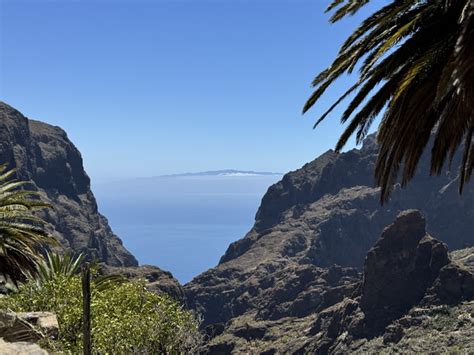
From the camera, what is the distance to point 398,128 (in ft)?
Result: 33.1

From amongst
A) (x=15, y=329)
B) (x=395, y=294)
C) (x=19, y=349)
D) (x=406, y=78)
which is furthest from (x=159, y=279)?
(x=406, y=78)

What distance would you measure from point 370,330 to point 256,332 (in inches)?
1957

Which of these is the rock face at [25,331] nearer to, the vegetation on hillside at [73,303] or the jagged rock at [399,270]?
the vegetation on hillside at [73,303]

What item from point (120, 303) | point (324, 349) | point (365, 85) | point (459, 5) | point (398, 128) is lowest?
point (324, 349)

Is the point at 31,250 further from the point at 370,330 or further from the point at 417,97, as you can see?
the point at 370,330

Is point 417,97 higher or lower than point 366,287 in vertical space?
higher

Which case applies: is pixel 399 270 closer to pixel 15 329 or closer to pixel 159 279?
pixel 159 279

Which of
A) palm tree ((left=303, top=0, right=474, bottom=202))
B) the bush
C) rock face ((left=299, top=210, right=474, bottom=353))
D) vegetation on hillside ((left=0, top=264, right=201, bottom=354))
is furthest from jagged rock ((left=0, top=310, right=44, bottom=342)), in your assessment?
rock face ((left=299, top=210, right=474, bottom=353))

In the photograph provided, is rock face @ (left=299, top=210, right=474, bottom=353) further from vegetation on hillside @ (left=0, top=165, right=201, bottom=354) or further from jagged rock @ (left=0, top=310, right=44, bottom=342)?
jagged rock @ (left=0, top=310, right=44, bottom=342)

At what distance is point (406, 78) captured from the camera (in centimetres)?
860

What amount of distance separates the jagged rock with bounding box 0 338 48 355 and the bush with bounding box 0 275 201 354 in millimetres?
3632

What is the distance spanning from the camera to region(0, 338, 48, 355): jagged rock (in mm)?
14778

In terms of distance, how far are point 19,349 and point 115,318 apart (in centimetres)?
699

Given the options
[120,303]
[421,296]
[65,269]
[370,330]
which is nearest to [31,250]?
[120,303]
